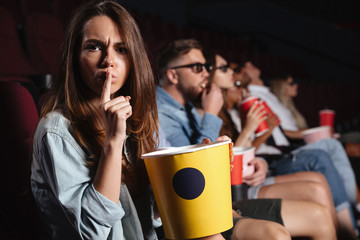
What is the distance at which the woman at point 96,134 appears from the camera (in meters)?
0.45

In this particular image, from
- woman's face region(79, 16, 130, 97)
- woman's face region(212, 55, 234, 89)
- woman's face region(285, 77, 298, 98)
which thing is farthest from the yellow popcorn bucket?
woman's face region(285, 77, 298, 98)

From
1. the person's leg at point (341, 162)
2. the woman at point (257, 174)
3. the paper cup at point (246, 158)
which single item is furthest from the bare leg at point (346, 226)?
the paper cup at point (246, 158)

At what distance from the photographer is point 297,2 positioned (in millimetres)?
4141

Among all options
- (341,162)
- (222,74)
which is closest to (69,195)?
(222,74)

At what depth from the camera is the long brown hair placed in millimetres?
513

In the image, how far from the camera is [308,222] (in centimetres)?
77

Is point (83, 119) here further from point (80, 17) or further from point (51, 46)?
point (51, 46)

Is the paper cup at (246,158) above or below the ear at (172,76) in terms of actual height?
below

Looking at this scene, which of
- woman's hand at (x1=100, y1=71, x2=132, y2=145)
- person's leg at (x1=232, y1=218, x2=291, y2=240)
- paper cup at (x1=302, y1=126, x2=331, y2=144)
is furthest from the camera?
paper cup at (x1=302, y1=126, x2=331, y2=144)

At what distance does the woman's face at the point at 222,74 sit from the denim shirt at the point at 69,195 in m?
0.63

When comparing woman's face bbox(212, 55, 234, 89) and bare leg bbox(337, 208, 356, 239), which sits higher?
woman's face bbox(212, 55, 234, 89)

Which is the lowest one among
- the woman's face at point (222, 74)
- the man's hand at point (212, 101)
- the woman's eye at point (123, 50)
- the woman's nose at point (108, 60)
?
the man's hand at point (212, 101)

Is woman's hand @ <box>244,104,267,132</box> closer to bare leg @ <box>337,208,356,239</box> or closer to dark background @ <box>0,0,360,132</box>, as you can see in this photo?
bare leg @ <box>337,208,356,239</box>

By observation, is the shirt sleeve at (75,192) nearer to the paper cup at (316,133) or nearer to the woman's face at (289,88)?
the paper cup at (316,133)
